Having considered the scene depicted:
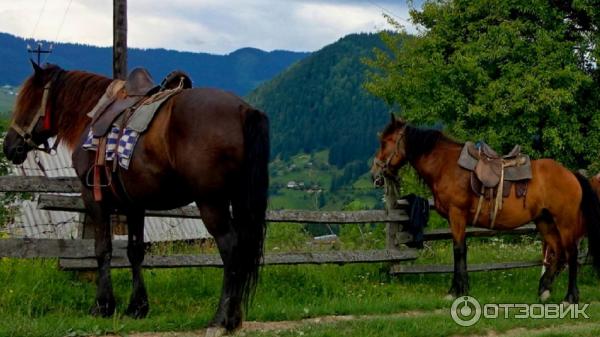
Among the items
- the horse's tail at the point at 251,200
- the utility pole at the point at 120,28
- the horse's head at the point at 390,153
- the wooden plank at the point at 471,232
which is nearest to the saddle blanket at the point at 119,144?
the horse's tail at the point at 251,200

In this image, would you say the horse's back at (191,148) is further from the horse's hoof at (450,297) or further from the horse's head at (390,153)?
the horse's hoof at (450,297)

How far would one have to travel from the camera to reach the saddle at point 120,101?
7.08m

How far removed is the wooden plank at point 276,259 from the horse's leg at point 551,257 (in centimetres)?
202

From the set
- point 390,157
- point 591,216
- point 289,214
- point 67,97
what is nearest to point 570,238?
point 591,216

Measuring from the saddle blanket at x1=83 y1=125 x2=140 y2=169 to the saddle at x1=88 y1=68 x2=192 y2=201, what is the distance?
6 centimetres

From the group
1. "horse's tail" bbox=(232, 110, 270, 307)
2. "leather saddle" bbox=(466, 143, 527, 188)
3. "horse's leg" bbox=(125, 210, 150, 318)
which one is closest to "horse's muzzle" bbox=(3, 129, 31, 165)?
"horse's leg" bbox=(125, 210, 150, 318)

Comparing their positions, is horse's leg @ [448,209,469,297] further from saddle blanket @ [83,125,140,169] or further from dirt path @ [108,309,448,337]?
saddle blanket @ [83,125,140,169]

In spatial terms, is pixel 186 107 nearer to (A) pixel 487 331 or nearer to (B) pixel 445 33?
(A) pixel 487 331

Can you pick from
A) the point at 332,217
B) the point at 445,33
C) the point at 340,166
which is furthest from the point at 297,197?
the point at 332,217

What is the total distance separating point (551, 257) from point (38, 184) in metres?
7.73

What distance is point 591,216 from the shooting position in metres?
9.93

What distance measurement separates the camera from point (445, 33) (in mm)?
27125

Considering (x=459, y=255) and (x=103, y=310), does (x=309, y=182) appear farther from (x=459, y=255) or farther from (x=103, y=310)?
(x=103, y=310)

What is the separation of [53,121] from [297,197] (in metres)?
123
